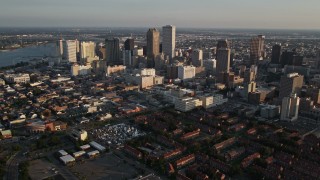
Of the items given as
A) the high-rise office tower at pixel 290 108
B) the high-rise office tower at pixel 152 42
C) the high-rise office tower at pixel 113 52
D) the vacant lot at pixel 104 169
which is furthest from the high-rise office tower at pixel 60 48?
the high-rise office tower at pixel 290 108

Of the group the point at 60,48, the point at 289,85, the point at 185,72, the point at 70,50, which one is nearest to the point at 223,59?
the point at 185,72

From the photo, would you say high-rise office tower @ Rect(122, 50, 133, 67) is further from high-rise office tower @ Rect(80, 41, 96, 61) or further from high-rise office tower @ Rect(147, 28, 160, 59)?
high-rise office tower @ Rect(80, 41, 96, 61)

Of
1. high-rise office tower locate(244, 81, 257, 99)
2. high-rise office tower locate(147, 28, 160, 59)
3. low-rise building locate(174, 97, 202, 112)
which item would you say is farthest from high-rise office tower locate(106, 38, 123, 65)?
low-rise building locate(174, 97, 202, 112)

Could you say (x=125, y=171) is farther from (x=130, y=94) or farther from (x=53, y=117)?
(x=130, y=94)

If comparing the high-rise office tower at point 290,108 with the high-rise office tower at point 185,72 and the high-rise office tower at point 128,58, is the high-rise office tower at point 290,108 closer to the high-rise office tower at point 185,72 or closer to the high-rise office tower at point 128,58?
the high-rise office tower at point 185,72

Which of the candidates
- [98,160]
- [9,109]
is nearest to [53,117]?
[9,109]
